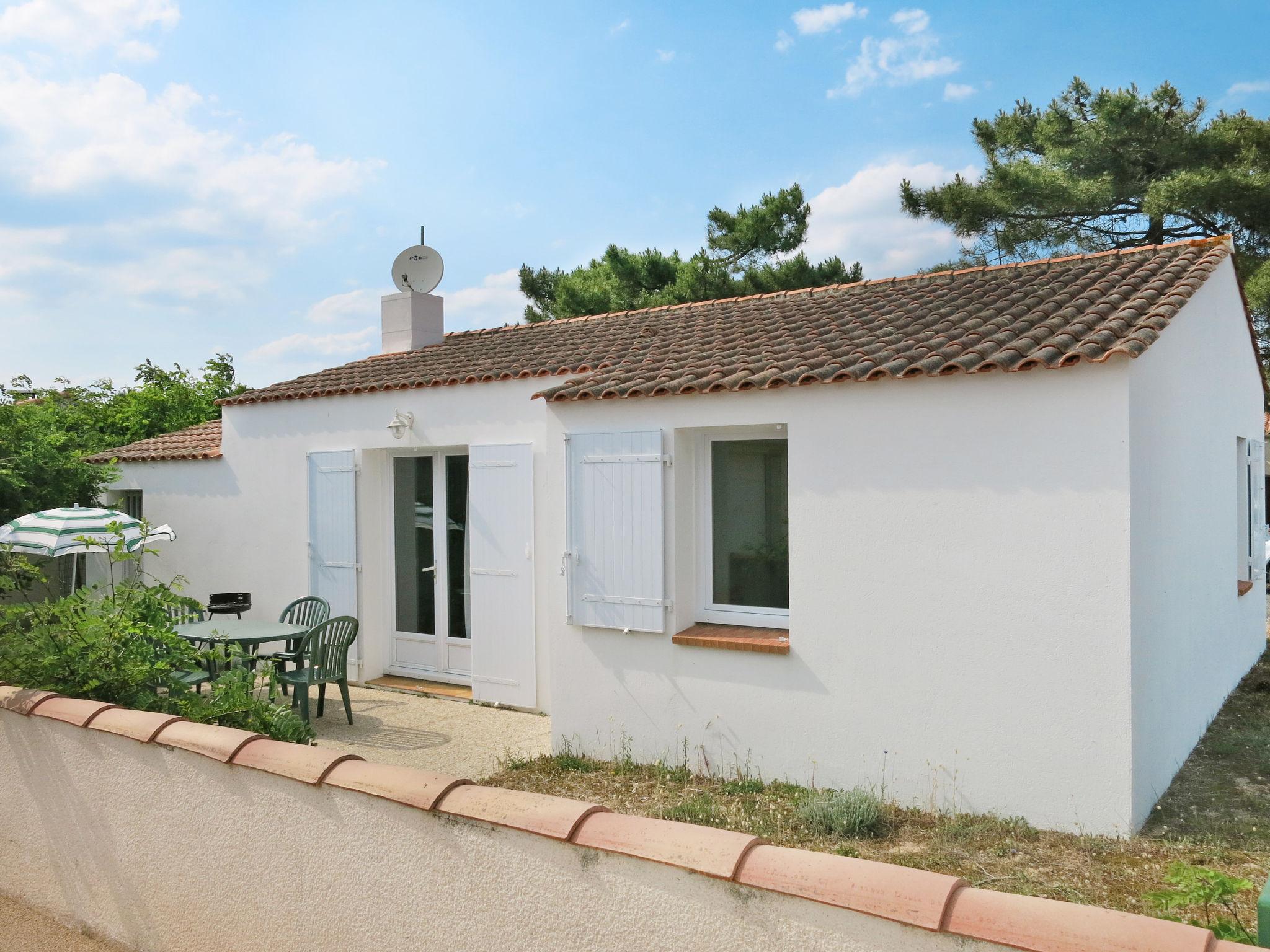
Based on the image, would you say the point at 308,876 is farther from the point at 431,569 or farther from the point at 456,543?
the point at 431,569

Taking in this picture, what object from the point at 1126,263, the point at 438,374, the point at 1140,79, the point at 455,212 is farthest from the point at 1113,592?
the point at 1140,79

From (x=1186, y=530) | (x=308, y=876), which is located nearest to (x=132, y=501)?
(x=308, y=876)

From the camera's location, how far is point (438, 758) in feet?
23.2

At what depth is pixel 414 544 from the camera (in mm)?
9914

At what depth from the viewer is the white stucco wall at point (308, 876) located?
249 cm

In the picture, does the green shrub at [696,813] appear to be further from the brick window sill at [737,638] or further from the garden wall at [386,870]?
the garden wall at [386,870]

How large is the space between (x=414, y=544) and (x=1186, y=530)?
23.9 feet

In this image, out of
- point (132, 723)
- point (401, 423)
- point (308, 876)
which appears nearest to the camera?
point (308, 876)

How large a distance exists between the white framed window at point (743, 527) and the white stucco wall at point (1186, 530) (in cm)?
227

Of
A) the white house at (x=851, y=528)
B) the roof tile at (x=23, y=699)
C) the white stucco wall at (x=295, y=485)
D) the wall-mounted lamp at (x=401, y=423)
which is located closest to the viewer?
the roof tile at (x=23, y=699)

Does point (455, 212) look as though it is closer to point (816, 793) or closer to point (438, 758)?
point (438, 758)

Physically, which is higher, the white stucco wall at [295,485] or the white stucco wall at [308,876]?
the white stucco wall at [295,485]

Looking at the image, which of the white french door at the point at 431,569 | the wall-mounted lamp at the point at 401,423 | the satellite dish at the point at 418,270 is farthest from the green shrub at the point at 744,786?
the satellite dish at the point at 418,270

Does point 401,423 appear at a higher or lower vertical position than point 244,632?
higher
